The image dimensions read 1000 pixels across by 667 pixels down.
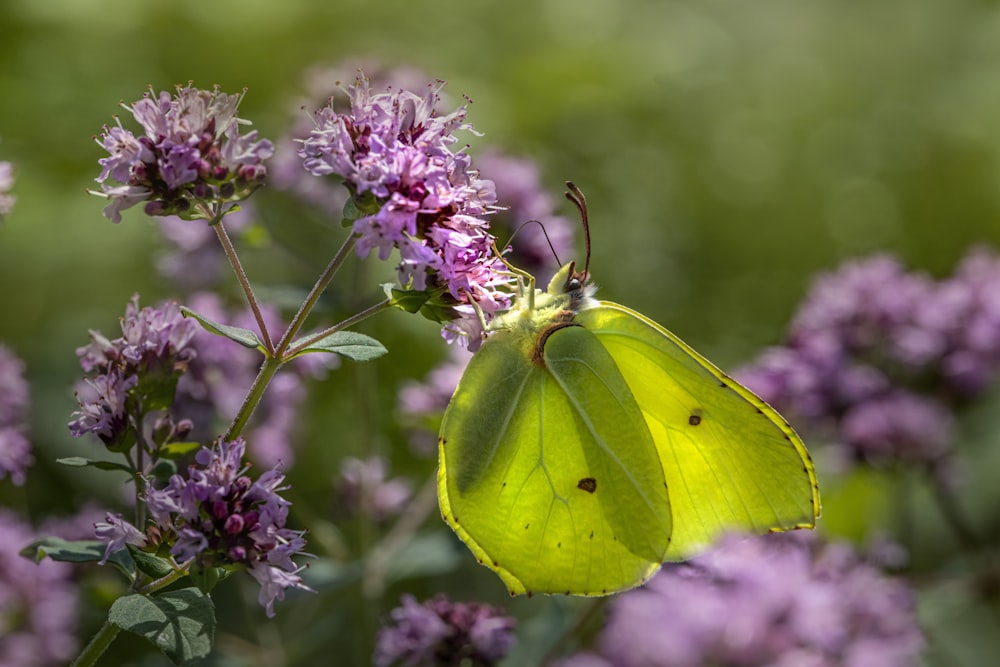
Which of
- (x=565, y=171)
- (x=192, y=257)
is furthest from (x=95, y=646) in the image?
(x=565, y=171)

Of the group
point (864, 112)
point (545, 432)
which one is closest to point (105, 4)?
point (545, 432)

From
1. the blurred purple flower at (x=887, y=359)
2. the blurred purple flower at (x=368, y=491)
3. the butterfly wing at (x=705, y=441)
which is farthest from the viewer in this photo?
the blurred purple flower at (x=887, y=359)

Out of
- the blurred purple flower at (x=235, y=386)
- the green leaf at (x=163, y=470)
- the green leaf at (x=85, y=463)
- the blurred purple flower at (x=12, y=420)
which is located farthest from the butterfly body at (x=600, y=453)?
the blurred purple flower at (x=12, y=420)

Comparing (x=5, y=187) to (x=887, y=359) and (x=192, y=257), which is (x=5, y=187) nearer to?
(x=192, y=257)

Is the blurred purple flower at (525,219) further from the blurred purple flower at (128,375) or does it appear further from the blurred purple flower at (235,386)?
the blurred purple flower at (128,375)

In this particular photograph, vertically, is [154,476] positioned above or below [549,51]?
below

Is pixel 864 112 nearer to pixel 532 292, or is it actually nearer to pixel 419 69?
pixel 419 69
